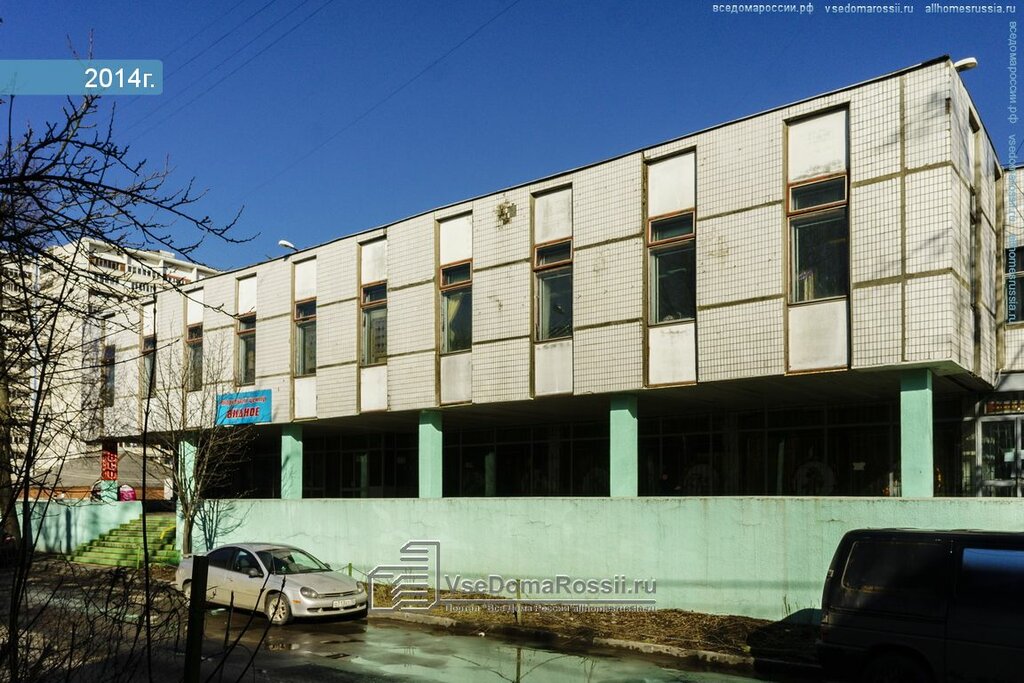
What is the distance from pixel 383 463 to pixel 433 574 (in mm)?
8989

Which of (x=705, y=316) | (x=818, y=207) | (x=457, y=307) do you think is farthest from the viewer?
(x=457, y=307)

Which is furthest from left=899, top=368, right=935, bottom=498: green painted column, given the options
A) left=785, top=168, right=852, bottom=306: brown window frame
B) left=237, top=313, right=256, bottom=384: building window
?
left=237, top=313, right=256, bottom=384: building window

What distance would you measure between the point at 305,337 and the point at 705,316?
13165mm

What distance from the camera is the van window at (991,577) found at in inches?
370

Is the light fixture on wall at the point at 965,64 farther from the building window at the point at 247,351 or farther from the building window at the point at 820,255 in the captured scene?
the building window at the point at 247,351

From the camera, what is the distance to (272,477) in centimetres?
3419

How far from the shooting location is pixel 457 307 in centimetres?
2284

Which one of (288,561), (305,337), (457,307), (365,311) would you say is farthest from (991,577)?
(305,337)

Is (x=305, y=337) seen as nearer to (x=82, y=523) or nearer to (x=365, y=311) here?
(x=365, y=311)

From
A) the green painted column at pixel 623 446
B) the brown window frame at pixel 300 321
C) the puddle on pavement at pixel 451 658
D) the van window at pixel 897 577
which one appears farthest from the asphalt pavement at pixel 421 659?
the brown window frame at pixel 300 321

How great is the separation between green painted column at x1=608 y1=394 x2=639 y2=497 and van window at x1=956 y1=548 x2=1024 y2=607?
936cm

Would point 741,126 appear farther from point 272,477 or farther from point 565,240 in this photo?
point 272,477

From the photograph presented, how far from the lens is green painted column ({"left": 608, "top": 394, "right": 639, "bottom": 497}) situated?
62.4 feet

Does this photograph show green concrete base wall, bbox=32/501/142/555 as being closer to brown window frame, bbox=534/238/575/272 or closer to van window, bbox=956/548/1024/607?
brown window frame, bbox=534/238/575/272
